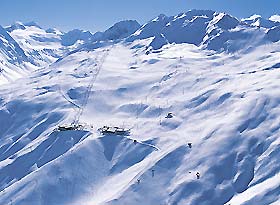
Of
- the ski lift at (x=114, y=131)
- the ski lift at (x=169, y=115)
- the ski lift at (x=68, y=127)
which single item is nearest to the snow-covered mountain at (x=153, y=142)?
the ski lift at (x=68, y=127)

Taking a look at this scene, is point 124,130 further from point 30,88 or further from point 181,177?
point 30,88

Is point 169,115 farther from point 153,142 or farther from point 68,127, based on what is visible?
point 68,127

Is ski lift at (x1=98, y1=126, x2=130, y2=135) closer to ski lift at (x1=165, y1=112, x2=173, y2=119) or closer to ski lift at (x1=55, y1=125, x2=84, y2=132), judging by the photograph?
ski lift at (x1=55, y1=125, x2=84, y2=132)

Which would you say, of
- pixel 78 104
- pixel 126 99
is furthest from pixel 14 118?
pixel 126 99

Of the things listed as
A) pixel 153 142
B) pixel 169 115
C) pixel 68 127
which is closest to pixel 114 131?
pixel 153 142

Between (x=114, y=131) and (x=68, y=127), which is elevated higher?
(x=68, y=127)

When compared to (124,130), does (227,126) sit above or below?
below

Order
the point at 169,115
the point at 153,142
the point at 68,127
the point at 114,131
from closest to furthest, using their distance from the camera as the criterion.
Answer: the point at 153,142
the point at 114,131
the point at 68,127
the point at 169,115

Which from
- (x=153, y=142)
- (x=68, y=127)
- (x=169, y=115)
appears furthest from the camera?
(x=169, y=115)

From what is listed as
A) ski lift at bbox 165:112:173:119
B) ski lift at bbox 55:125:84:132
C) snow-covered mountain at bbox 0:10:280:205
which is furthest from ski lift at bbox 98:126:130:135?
ski lift at bbox 165:112:173:119

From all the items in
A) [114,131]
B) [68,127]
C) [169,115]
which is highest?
[68,127]

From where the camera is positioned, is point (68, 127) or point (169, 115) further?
point (169, 115)
